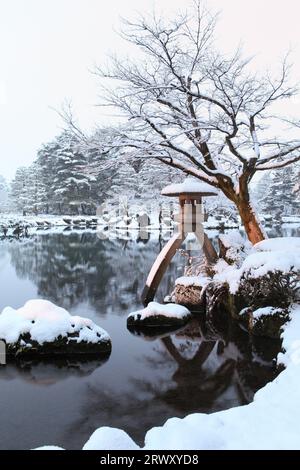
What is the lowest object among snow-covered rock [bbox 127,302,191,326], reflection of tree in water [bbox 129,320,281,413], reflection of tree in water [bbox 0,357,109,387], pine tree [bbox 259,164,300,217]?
reflection of tree in water [bbox 129,320,281,413]

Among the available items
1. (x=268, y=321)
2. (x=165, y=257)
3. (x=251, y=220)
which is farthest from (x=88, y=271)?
(x=268, y=321)

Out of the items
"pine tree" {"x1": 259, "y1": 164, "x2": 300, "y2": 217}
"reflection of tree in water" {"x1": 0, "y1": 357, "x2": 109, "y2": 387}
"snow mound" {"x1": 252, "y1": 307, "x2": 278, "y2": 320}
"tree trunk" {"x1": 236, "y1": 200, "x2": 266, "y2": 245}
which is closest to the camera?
"reflection of tree in water" {"x1": 0, "y1": 357, "x2": 109, "y2": 387}

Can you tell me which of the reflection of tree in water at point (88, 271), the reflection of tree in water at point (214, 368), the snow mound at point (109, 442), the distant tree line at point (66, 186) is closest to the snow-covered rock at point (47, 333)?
the reflection of tree in water at point (214, 368)

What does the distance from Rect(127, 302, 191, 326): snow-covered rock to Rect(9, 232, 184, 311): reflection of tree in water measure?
6.05ft

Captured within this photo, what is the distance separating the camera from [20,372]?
579cm

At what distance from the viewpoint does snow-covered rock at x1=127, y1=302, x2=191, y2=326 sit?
821 cm

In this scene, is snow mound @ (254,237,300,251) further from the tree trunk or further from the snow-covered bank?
the snow-covered bank

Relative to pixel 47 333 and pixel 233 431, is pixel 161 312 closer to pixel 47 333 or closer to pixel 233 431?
pixel 47 333

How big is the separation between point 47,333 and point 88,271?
10.2 metres

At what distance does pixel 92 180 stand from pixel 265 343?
133 ft

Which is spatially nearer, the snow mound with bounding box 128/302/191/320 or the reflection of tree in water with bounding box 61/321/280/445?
the reflection of tree in water with bounding box 61/321/280/445

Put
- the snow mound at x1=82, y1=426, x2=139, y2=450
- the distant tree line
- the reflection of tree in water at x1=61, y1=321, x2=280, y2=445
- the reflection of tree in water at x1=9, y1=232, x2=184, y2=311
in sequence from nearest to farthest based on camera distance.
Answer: the snow mound at x1=82, y1=426, x2=139, y2=450
the reflection of tree in water at x1=61, y1=321, x2=280, y2=445
the reflection of tree in water at x1=9, y1=232, x2=184, y2=311
the distant tree line

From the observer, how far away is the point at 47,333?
6.30 metres

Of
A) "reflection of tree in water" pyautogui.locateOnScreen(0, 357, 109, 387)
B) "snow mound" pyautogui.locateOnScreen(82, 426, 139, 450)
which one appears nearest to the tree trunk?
"reflection of tree in water" pyautogui.locateOnScreen(0, 357, 109, 387)
